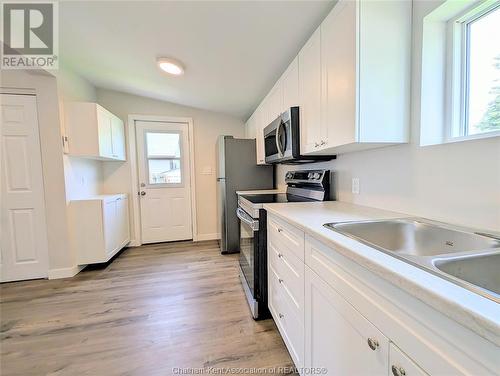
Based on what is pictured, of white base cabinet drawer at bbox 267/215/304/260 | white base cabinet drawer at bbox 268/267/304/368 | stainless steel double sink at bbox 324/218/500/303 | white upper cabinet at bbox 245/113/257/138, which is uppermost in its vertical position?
white upper cabinet at bbox 245/113/257/138

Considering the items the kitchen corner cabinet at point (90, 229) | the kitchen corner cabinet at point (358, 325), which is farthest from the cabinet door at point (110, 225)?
the kitchen corner cabinet at point (358, 325)

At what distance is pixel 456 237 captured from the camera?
936 millimetres

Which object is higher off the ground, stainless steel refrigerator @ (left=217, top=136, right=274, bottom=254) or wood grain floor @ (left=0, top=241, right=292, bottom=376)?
stainless steel refrigerator @ (left=217, top=136, right=274, bottom=254)

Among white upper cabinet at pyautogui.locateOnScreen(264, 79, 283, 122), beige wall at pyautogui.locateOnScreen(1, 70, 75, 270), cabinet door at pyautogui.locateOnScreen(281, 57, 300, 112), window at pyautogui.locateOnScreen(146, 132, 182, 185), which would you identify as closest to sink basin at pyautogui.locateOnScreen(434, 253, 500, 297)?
cabinet door at pyautogui.locateOnScreen(281, 57, 300, 112)

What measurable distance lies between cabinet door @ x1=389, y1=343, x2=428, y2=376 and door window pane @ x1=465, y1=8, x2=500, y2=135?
3.35 ft

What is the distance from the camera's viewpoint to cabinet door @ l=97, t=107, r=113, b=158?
2801 millimetres

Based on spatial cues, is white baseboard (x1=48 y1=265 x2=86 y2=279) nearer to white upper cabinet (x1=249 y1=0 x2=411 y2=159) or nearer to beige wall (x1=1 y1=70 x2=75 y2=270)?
beige wall (x1=1 y1=70 x2=75 y2=270)

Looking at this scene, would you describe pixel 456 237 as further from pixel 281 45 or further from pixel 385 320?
pixel 281 45

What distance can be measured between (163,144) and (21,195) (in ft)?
6.32

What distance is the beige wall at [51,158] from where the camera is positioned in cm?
242

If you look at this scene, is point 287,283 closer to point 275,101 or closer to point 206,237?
point 275,101

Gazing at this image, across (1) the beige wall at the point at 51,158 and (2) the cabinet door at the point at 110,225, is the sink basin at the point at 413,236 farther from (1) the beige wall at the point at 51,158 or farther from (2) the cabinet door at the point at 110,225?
(1) the beige wall at the point at 51,158

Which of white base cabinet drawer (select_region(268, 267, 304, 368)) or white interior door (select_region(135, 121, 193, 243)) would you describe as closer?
white base cabinet drawer (select_region(268, 267, 304, 368))

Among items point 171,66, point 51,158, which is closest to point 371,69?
point 171,66
